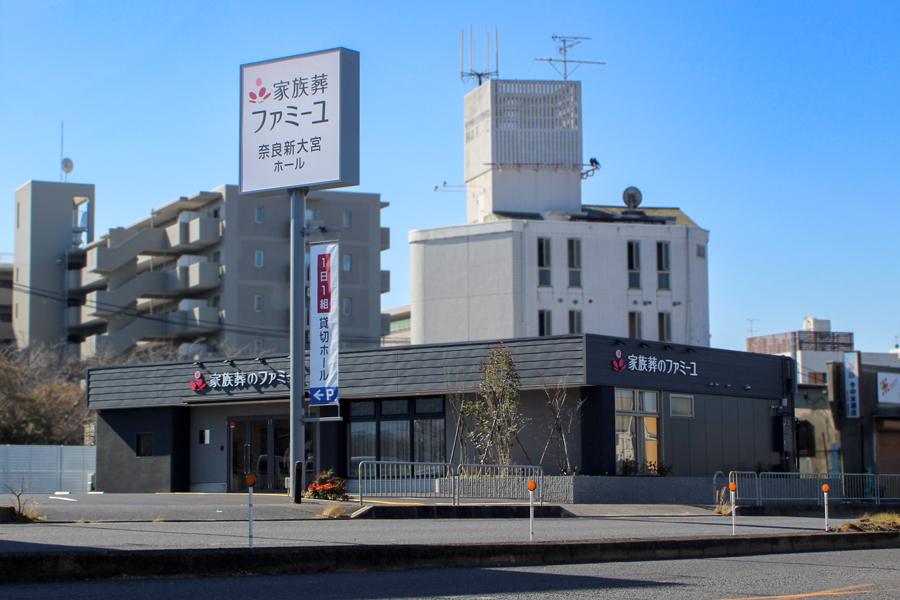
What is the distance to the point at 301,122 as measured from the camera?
21688mm

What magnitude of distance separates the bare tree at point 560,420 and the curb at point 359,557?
1042 cm

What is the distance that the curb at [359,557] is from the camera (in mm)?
9344

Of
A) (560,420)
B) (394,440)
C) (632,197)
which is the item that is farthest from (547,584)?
(632,197)

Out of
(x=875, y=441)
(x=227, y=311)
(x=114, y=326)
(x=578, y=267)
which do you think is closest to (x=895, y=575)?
(x=875, y=441)

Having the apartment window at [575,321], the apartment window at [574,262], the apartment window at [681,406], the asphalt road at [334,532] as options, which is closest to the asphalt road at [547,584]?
the asphalt road at [334,532]

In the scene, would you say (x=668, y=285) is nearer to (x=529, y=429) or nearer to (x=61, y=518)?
(x=529, y=429)

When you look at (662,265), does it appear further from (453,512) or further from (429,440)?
(453,512)

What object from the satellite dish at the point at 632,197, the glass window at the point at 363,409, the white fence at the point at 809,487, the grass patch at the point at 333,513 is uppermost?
the satellite dish at the point at 632,197

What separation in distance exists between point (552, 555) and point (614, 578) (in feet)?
4.75

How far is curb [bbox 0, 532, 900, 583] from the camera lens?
30.7 feet

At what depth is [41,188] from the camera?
223 ft

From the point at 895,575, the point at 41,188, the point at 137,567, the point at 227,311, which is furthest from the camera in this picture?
the point at 41,188

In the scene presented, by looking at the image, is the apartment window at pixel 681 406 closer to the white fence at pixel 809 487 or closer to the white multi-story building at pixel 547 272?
the white fence at pixel 809 487

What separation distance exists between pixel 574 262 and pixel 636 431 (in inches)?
1062
